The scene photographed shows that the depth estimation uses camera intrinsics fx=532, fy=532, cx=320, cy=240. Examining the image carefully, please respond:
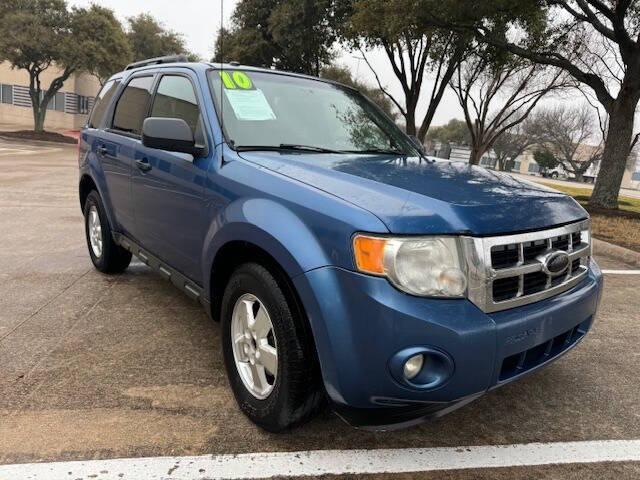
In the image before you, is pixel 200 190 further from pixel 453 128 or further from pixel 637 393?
pixel 453 128

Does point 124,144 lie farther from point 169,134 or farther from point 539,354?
point 539,354

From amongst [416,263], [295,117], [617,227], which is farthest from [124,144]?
[617,227]

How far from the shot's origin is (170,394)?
2873 millimetres

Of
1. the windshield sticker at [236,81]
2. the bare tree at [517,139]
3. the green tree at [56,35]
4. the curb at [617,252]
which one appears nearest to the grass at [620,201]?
the curb at [617,252]

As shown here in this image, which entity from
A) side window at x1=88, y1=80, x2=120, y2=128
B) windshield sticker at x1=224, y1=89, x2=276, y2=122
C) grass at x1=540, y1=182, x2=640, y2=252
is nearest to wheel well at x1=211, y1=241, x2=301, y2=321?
windshield sticker at x1=224, y1=89, x2=276, y2=122

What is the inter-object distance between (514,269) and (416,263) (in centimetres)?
44

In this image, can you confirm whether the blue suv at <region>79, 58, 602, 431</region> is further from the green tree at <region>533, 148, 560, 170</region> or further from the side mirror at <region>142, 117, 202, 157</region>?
the green tree at <region>533, 148, 560, 170</region>


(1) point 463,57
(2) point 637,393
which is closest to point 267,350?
(2) point 637,393

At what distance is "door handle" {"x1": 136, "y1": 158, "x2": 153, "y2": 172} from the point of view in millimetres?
3520

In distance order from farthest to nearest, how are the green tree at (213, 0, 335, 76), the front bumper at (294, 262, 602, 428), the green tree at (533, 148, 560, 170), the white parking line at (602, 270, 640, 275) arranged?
the green tree at (533, 148, 560, 170) → the green tree at (213, 0, 335, 76) → the white parking line at (602, 270, 640, 275) → the front bumper at (294, 262, 602, 428)

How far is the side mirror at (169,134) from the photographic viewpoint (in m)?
2.85

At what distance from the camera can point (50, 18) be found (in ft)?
81.9

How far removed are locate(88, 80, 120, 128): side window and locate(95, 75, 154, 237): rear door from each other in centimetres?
28

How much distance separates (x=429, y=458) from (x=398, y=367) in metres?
0.72
